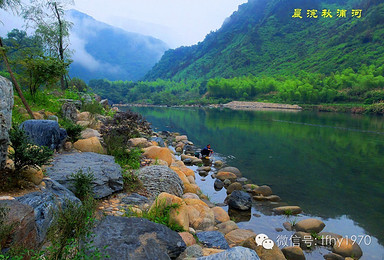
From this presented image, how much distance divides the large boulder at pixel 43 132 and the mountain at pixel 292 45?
10028 cm

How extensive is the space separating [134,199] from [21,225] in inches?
132

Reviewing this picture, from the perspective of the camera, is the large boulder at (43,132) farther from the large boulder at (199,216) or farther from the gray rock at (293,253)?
the gray rock at (293,253)

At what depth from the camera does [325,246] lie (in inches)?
285

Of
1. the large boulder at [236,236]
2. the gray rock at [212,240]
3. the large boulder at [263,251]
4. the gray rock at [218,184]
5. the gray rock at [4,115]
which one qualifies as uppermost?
the gray rock at [4,115]

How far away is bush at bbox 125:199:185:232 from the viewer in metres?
A: 5.18

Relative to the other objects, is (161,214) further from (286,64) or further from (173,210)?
(286,64)

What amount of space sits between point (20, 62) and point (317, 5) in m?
218

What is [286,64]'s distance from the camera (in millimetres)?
126875

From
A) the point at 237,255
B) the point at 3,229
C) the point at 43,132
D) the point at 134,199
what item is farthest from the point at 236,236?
the point at 43,132

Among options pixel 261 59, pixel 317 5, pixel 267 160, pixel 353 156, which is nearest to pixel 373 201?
pixel 267 160

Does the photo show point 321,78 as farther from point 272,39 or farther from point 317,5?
point 317,5

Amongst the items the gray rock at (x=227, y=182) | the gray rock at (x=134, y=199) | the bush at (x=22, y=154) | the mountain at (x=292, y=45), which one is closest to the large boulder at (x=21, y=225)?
the bush at (x=22, y=154)

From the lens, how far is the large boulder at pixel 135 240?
3.47 m

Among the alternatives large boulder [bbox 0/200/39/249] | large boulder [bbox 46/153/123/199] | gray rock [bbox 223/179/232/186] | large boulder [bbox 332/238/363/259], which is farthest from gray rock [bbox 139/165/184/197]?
gray rock [bbox 223/179/232/186]
